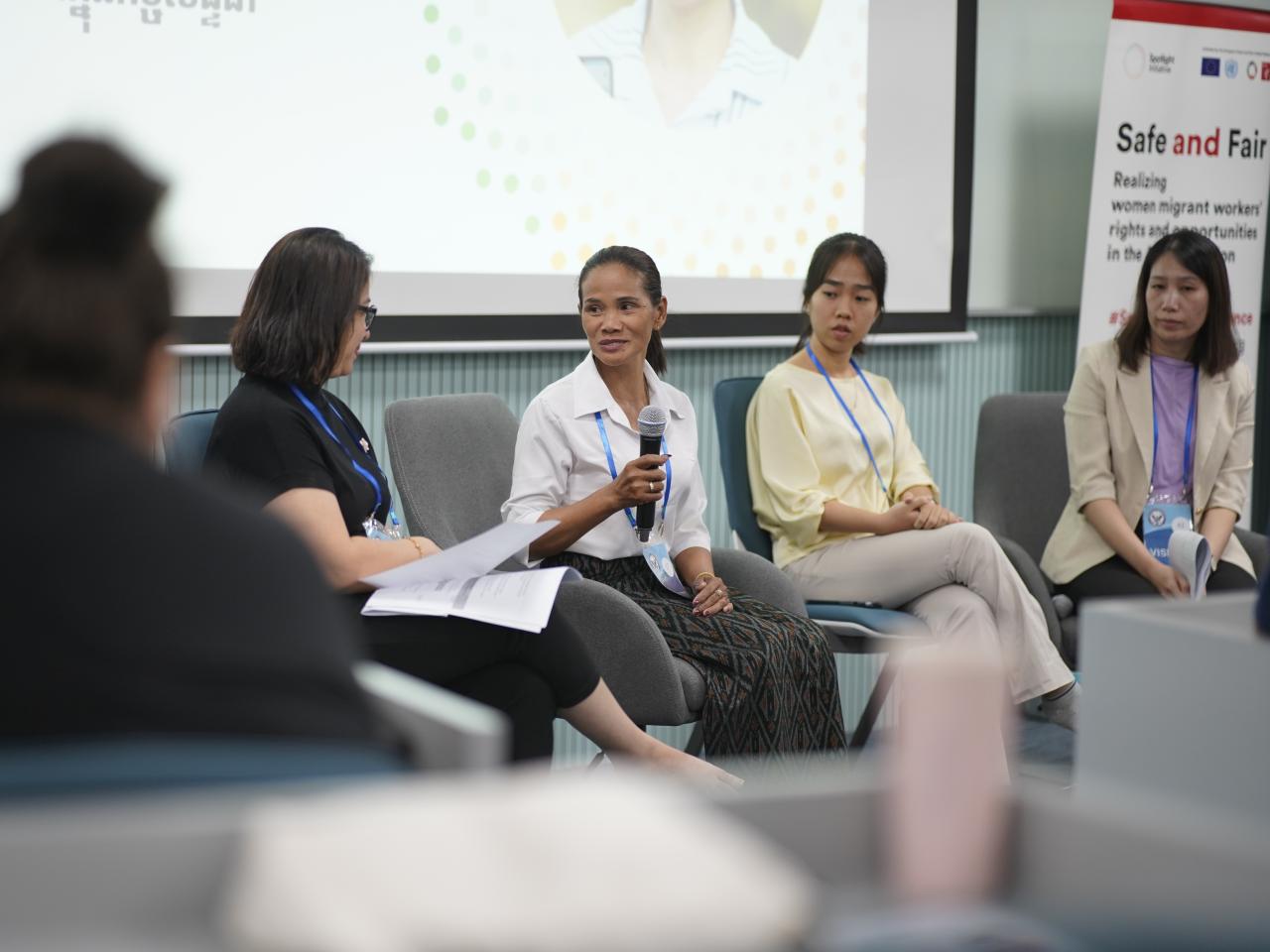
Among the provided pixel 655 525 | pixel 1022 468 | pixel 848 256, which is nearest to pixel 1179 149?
pixel 1022 468

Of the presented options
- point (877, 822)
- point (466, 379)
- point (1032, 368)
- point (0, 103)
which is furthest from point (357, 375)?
point (877, 822)

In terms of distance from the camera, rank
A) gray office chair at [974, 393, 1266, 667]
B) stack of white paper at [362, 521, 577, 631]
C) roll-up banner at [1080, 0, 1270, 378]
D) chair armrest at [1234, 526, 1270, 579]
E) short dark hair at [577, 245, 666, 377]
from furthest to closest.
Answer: roll-up banner at [1080, 0, 1270, 378] < gray office chair at [974, 393, 1266, 667] < chair armrest at [1234, 526, 1270, 579] < short dark hair at [577, 245, 666, 377] < stack of white paper at [362, 521, 577, 631]

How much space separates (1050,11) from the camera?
464 centimetres

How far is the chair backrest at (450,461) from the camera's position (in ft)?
9.93

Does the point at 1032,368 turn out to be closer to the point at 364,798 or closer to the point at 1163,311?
the point at 1163,311

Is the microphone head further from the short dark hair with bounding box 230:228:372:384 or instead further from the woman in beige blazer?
the woman in beige blazer

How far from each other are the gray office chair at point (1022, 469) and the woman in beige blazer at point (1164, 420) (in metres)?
0.14

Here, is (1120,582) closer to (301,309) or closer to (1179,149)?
(1179,149)

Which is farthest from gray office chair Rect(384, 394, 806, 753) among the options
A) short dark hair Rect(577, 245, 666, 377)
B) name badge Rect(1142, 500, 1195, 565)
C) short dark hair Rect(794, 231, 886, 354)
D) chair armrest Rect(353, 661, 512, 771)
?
chair armrest Rect(353, 661, 512, 771)

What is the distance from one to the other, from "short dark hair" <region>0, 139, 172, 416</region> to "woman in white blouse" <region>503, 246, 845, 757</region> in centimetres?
181

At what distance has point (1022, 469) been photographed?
383cm

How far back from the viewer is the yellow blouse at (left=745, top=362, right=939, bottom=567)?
3.40 meters

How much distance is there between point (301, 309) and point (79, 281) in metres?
1.48

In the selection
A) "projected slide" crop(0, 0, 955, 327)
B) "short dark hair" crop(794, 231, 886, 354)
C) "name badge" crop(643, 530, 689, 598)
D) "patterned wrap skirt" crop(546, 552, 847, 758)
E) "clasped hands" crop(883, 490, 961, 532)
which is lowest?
"patterned wrap skirt" crop(546, 552, 847, 758)
